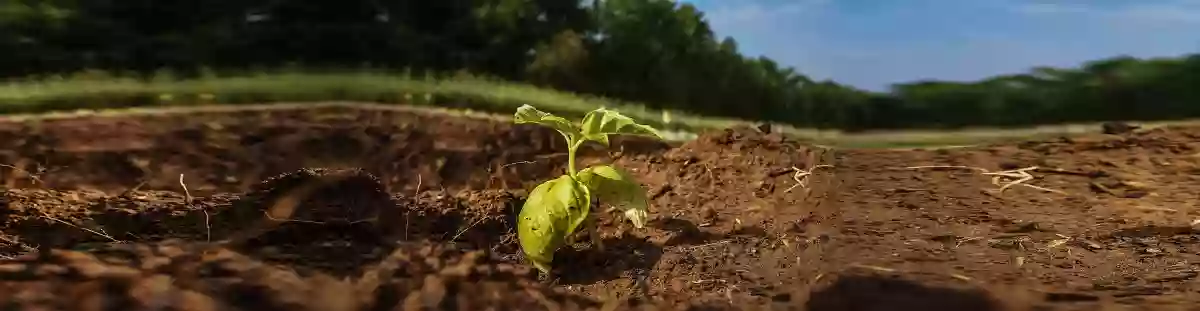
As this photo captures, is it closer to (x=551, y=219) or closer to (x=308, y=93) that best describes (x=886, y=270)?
(x=551, y=219)

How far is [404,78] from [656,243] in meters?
0.26

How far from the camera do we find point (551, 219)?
630mm

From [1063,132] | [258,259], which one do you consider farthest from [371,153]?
[1063,132]

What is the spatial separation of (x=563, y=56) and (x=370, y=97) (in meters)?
0.17

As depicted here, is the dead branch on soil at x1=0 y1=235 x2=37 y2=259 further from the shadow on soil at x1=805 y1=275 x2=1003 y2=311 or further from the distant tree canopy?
the shadow on soil at x1=805 y1=275 x2=1003 y2=311

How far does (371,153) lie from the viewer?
2.49 ft

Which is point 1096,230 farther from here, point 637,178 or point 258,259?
point 258,259

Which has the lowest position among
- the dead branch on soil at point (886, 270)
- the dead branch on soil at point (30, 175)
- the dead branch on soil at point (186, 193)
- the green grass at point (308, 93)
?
the dead branch on soil at point (886, 270)

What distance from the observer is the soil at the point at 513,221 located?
0.54m

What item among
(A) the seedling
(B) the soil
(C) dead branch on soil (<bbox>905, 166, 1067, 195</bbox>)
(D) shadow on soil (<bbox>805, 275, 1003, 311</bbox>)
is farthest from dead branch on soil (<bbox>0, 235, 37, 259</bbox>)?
(C) dead branch on soil (<bbox>905, 166, 1067, 195</bbox>)

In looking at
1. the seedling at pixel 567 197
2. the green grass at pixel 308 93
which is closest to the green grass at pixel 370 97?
the green grass at pixel 308 93

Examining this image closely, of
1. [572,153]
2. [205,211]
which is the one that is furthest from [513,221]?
[205,211]

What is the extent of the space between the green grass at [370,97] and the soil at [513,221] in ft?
0.05

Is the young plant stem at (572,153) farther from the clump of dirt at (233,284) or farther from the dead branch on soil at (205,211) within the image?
the dead branch on soil at (205,211)
